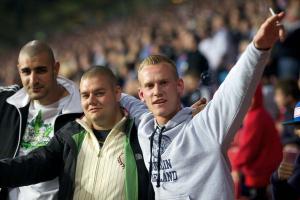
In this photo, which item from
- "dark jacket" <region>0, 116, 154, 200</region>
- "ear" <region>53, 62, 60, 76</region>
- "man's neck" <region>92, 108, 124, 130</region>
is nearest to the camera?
"dark jacket" <region>0, 116, 154, 200</region>

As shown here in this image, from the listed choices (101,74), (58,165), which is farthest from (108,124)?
(58,165)

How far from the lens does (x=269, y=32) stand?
4.44 meters

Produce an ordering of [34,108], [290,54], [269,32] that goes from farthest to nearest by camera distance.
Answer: [290,54] → [34,108] → [269,32]

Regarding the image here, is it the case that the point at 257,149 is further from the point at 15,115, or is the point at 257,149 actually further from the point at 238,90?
the point at 238,90

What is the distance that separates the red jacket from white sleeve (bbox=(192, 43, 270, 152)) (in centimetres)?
366

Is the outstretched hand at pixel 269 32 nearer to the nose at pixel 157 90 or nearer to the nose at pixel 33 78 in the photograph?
the nose at pixel 157 90

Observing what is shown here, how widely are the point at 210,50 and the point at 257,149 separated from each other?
6.82 metres

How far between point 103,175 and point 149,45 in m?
12.5

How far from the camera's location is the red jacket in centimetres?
844

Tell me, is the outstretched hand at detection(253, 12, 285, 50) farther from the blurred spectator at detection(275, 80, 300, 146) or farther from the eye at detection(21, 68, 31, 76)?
the blurred spectator at detection(275, 80, 300, 146)

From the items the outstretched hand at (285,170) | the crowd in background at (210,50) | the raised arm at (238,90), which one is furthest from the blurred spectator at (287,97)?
the raised arm at (238,90)

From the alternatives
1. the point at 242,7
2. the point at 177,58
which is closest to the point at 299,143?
the point at 177,58

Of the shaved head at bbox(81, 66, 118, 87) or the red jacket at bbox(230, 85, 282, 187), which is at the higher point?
the shaved head at bbox(81, 66, 118, 87)

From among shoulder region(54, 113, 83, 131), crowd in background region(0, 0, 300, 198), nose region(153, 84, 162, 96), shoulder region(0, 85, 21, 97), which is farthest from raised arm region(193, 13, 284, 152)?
shoulder region(0, 85, 21, 97)
